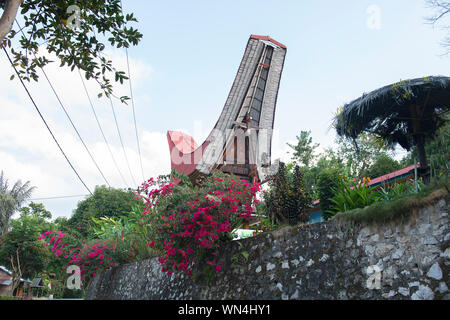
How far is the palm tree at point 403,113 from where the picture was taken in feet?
19.0

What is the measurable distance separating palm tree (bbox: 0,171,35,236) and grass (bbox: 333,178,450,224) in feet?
95.8

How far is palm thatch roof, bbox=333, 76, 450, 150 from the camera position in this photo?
A: 577 cm

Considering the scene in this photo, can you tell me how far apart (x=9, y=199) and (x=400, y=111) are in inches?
1197

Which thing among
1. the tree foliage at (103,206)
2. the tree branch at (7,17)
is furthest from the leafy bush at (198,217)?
the tree foliage at (103,206)

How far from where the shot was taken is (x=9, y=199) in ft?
90.7

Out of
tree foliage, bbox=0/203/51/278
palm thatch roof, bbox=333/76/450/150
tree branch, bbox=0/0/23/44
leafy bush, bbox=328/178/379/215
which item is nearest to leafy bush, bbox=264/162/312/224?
leafy bush, bbox=328/178/379/215

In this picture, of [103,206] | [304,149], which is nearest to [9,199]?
[103,206]

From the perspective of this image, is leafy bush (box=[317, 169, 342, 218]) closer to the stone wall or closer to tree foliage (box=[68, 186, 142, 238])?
the stone wall

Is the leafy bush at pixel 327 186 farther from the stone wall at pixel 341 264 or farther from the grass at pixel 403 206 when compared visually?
the grass at pixel 403 206

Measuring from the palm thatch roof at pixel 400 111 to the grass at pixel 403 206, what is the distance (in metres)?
2.15

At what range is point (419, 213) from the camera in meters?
3.79

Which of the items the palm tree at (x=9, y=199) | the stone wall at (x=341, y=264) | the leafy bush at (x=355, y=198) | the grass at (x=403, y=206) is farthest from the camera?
the palm tree at (x=9, y=199)
